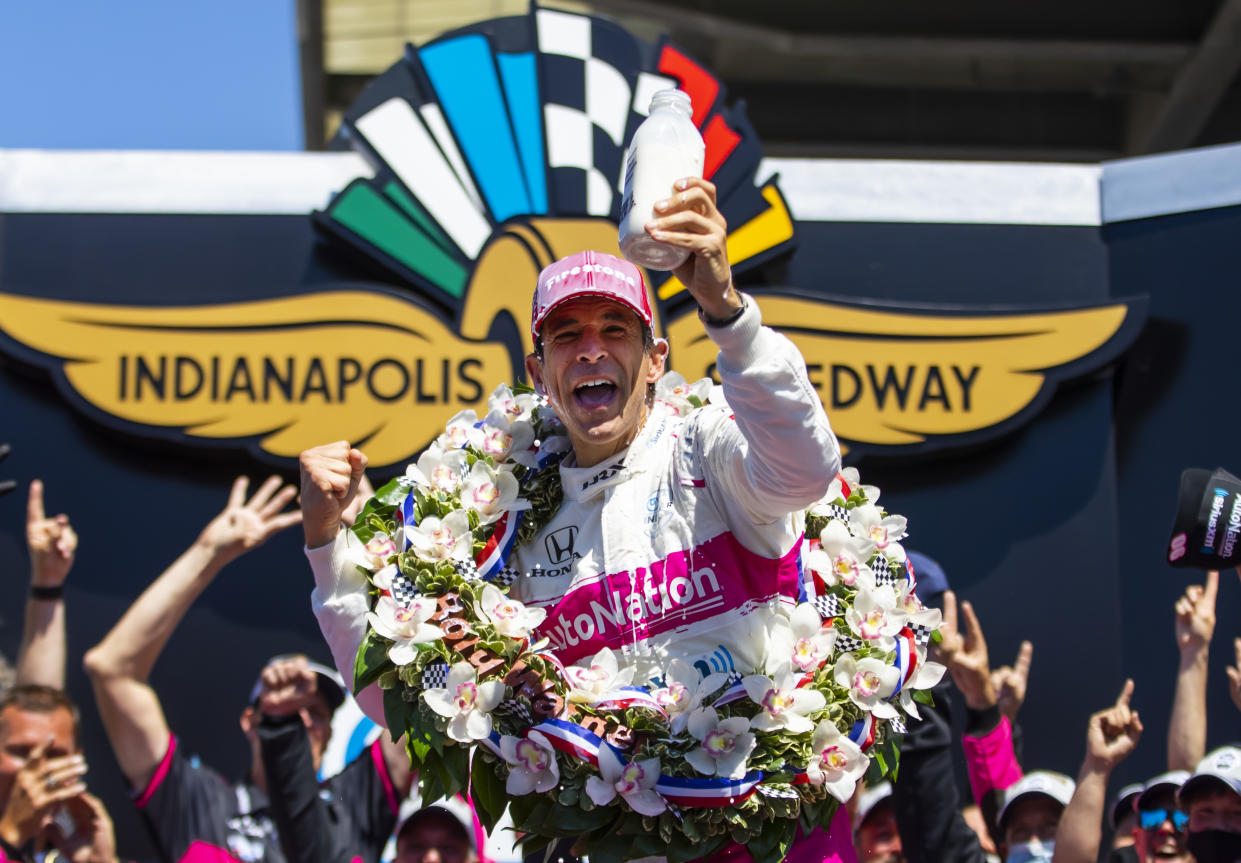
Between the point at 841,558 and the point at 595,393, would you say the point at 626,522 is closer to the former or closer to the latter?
the point at 595,393

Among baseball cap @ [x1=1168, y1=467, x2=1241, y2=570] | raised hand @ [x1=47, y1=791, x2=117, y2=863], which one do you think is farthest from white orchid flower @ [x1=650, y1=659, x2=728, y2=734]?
raised hand @ [x1=47, y1=791, x2=117, y2=863]

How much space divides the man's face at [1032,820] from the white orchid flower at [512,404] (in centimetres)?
228

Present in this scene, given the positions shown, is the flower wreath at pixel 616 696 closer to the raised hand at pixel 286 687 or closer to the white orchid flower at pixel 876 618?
the white orchid flower at pixel 876 618

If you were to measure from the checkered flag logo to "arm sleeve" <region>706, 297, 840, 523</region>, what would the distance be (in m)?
0.62

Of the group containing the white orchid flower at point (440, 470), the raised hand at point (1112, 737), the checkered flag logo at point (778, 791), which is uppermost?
the white orchid flower at point (440, 470)

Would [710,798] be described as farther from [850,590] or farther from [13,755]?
[13,755]

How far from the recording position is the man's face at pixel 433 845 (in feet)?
14.0

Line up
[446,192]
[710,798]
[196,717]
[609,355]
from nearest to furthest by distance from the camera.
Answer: [710,798]
[609,355]
[196,717]
[446,192]

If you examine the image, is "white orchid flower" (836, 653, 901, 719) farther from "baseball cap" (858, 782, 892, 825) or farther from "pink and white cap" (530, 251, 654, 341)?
"baseball cap" (858, 782, 892, 825)

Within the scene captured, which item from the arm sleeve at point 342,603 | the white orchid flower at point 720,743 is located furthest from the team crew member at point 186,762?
the white orchid flower at point 720,743

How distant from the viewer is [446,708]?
284 centimetres

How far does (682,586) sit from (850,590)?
490mm

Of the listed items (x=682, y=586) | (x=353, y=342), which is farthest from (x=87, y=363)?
(x=682, y=586)

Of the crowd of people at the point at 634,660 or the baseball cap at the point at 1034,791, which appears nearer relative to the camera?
the crowd of people at the point at 634,660
